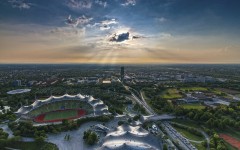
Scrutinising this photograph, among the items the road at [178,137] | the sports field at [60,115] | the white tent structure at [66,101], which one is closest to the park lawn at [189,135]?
the road at [178,137]

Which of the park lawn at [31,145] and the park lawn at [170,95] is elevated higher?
the park lawn at [170,95]

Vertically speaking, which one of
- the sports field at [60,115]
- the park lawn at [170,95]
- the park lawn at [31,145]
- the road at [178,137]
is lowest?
the road at [178,137]

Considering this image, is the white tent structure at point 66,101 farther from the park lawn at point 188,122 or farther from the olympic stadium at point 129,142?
the park lawn at point 188,122

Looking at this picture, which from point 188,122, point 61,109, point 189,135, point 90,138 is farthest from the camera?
point 61,109

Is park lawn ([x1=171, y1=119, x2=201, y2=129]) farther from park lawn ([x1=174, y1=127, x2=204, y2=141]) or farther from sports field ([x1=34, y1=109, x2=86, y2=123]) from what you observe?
sports field ([x1=34, y1=109, x2=86, y2=123])

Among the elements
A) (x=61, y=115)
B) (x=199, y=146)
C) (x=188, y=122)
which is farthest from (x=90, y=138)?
(x=188, y=122)

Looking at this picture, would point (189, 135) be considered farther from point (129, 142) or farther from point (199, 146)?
point (129, 142)

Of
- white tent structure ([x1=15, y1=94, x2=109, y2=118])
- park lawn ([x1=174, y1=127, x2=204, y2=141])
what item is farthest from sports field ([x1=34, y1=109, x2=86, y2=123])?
park lawn ([x1=174, y1=127, x2=204, y2=141])
